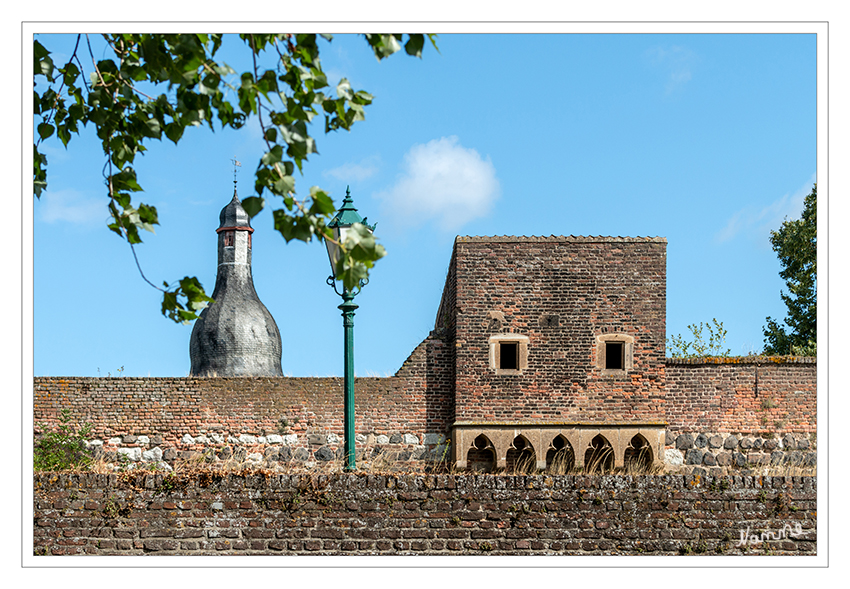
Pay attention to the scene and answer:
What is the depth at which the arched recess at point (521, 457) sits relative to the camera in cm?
1789

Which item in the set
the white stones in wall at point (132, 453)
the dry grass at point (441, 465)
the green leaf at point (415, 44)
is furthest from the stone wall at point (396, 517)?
the white stones in wall at point (132, 453)

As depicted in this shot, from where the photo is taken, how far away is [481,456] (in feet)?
59.8

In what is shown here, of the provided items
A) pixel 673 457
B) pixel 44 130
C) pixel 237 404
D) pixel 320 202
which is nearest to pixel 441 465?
pixel 237 404

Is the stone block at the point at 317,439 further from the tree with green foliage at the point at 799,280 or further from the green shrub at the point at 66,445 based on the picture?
the tree with green foliage at the point at 799,280

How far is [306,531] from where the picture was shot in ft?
30.9

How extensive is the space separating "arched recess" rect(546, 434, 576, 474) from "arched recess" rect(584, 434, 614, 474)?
0.31 metres

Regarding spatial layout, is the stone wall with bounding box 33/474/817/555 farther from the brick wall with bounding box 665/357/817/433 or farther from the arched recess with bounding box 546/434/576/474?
the brick wall with bounding box 665/357/817/433

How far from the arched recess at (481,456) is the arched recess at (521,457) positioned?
34 centimetres

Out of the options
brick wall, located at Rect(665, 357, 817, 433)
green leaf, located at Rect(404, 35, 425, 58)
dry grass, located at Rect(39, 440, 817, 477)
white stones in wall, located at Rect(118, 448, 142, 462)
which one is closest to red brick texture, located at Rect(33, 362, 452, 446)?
white stones in wall, located at Rect(118, 448, 142, 462)

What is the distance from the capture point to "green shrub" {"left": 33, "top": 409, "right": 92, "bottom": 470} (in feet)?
57.9

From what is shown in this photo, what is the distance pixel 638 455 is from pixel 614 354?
2117 mm

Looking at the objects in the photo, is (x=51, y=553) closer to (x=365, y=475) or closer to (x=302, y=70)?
(x=365, y=475)

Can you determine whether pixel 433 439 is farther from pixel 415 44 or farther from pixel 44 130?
pixel 415 44
